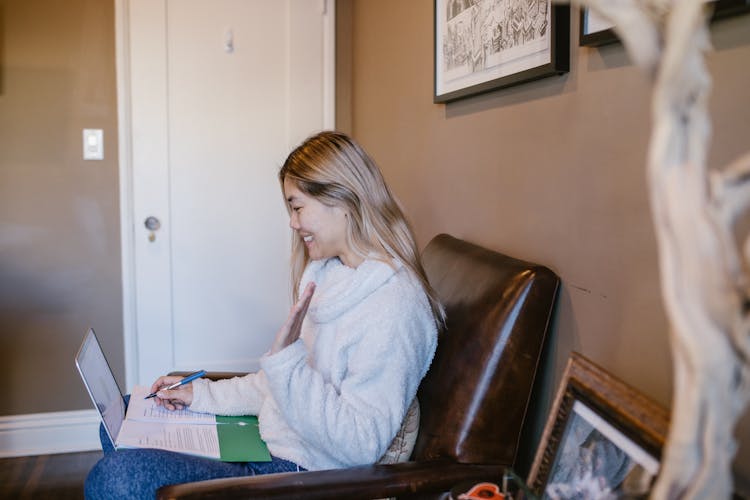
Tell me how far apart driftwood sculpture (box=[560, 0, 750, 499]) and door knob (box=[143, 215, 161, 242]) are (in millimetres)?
2560

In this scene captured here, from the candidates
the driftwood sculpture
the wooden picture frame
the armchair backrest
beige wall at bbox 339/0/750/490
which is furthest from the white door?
the driftwood sculpture

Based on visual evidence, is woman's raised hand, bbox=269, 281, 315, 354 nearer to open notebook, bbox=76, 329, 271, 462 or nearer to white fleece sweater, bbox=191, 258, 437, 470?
white fleece sweater, bbox=191, 258, 437, 470

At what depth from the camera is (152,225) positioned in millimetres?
2844

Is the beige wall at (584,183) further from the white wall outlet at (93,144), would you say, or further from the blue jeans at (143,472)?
the white wall outlet at (93,144)

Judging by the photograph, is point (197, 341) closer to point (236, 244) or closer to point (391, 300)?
point (236, 244)

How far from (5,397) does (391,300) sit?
2122 millimetres

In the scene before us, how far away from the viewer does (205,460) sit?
130cm

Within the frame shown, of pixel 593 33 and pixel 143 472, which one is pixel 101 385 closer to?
pixel 143 472

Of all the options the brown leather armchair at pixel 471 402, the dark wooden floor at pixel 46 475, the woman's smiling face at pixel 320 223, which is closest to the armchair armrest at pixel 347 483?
the brown leather armchair at pixel 471 402

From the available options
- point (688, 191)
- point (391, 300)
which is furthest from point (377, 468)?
point (688, 191)

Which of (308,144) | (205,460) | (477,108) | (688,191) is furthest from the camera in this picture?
(477,108)

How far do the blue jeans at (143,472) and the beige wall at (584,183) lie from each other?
0.65 metres

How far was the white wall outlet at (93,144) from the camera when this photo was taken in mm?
2734

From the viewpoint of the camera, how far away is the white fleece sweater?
124cm
